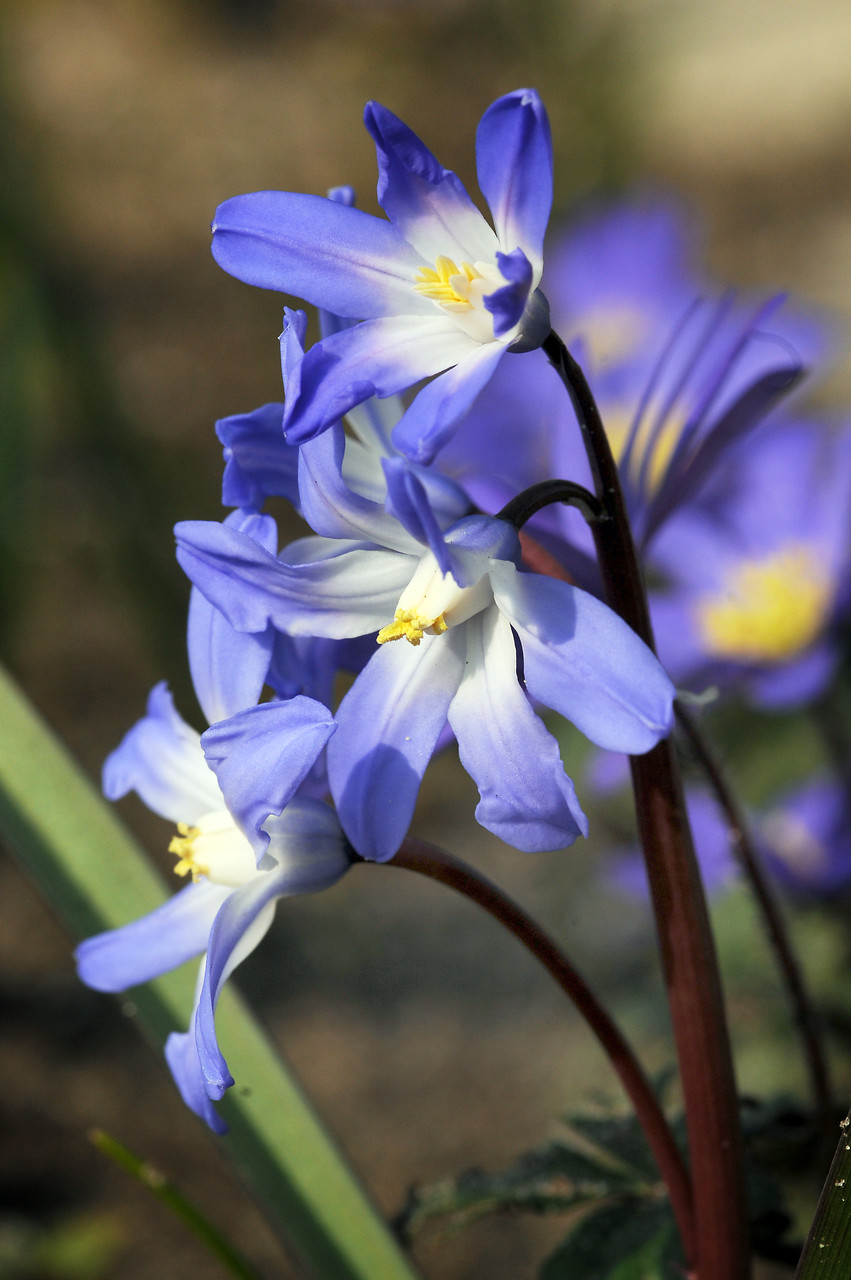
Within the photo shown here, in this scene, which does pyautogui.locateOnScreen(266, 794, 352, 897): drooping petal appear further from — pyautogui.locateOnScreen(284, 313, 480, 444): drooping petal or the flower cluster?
pyautogui.locateOnScreen(284, 313, 480, 444): drooping petal

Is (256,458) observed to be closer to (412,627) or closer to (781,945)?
(412,627)

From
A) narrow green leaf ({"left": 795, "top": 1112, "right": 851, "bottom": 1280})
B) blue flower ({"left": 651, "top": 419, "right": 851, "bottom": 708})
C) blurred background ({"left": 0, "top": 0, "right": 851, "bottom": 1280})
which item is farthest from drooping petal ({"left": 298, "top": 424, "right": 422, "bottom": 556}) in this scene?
blue flower ({"left": 651, "top": 419, "right": 851, "bottom": 708})

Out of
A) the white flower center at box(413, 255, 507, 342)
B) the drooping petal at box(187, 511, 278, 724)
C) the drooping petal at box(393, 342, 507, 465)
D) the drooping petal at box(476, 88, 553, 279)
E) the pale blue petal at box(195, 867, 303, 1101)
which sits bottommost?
the pale blue petal at box(195, 867, 303, 1101)

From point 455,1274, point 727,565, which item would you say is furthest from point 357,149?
point 455,1274

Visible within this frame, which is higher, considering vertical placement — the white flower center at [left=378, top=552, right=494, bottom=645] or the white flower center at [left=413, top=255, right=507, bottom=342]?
the white flower center at [left=413, top=255, right=507, bottom=342]

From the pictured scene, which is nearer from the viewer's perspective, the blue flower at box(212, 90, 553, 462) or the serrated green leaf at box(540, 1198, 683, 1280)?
the blue flower at box(212, 90, 553, 462)

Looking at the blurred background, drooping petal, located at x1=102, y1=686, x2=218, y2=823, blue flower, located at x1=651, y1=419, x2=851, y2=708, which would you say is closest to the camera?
drooping petal, located at x1=102, y1=686, x2=218, y2=823
